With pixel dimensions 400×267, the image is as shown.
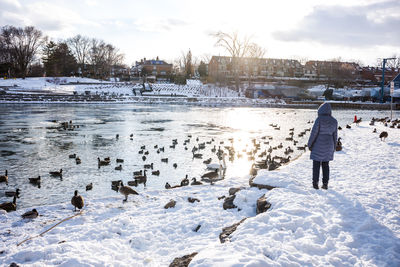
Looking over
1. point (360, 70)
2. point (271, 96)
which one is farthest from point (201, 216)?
point (360, 70)

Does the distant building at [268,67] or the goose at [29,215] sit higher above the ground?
the distant building at [268,67]

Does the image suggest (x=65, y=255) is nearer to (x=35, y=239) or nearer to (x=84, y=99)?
(x=35, y=239)

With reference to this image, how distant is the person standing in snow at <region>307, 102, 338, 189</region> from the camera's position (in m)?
6.58

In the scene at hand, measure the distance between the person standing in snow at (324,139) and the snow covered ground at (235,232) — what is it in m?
0.57

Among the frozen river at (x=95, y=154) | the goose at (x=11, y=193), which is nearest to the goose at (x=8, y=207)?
the frozen river at (x=95, y=154)

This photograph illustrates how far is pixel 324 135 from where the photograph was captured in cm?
667

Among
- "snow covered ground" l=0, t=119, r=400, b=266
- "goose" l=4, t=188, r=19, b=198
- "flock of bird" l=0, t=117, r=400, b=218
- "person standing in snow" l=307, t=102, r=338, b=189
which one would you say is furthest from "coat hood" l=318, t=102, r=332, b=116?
"goose" l=4, t=188, r=19, b=198

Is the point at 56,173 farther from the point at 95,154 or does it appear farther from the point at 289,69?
the point at 289,69

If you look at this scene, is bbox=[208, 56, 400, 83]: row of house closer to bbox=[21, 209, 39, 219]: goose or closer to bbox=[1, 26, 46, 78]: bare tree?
bbox=[1, 26, 46, 78]: bare tree

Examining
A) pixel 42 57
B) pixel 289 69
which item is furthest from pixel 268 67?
pixel 42 57

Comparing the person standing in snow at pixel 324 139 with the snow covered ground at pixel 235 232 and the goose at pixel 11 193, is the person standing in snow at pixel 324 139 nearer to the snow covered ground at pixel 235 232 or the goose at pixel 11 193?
the snow covered ground at pixel 235 232

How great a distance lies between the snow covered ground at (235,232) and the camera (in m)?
4.07

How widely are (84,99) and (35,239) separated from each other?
1860 inches

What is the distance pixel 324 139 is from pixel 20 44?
279ft
